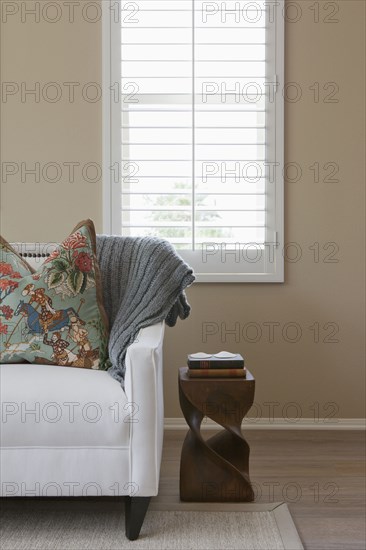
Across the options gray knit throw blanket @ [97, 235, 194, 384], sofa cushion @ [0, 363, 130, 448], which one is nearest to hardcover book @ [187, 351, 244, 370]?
gray knit throw blanket @ [97, 235, 194, 384]

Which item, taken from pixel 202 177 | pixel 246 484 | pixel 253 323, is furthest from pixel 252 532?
pixel 202 177

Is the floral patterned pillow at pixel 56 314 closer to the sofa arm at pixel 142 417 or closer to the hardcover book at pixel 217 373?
the hardcover book at pixel 217 373

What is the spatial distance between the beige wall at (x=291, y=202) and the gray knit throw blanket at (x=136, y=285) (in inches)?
25.9

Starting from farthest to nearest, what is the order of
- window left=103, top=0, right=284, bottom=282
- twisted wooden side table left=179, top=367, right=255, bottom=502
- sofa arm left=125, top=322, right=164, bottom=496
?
1. window left=103, top=0, right=284, bottom=282
2. twisted wooden side table left=179, top=367, right=255, bottom=502
3. sofa arm left=125, top=322, right=164, bottom=496

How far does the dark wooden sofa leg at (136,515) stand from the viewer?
2395 millimetres

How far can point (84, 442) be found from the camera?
2.37 m

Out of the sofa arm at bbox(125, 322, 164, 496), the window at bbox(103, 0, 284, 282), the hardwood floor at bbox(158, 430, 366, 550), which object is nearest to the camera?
the sofa arm at bbox(125, 322, 164, 496)

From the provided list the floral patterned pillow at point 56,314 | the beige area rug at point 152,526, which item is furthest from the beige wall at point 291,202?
the beige area rug at point 152,526

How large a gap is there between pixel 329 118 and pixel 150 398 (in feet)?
6.25

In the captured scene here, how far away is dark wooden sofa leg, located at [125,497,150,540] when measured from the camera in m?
2.39

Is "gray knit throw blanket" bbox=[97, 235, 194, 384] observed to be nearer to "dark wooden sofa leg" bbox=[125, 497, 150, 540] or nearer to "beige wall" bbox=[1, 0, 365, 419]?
"dark wooden sofa leg" bbox=[125, 497, 150, 540]

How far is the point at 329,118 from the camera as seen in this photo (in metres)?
3.66

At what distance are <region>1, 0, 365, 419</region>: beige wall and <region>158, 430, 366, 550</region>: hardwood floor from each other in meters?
0.22

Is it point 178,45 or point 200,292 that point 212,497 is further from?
point 178,45
